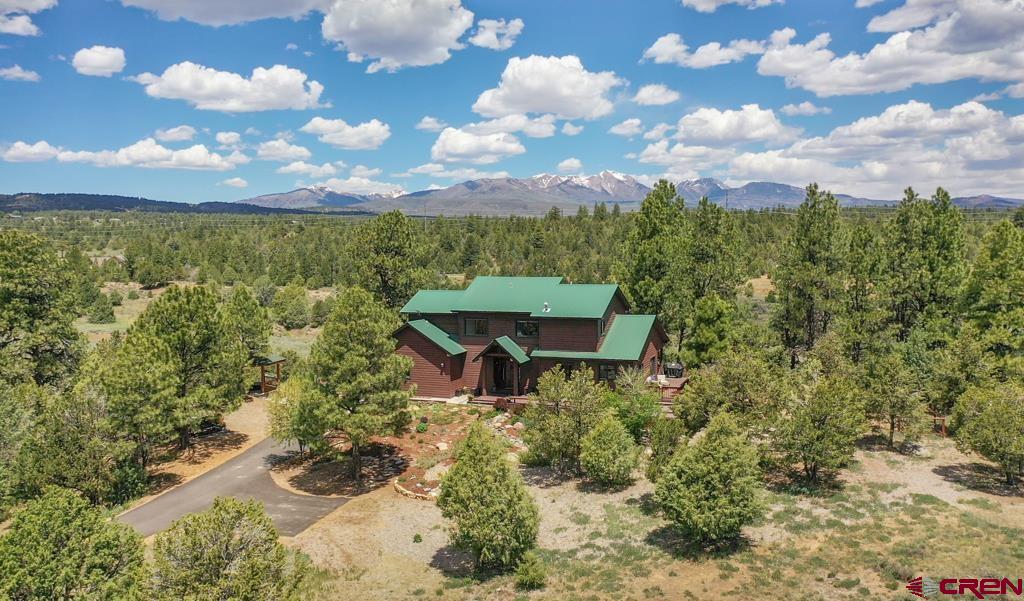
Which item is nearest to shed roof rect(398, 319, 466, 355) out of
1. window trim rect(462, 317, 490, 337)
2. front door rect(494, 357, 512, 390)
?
window trim rect(462, 317, 490, 337)

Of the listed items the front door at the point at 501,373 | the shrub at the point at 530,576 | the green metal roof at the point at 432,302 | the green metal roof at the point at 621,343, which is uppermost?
the green metal roof at the point at 432,302

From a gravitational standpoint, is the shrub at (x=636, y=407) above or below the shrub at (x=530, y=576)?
above

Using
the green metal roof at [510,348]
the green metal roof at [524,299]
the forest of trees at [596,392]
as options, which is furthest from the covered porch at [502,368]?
the forest of trees at [596,392]

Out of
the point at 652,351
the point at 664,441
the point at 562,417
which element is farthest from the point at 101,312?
the point at 664,441

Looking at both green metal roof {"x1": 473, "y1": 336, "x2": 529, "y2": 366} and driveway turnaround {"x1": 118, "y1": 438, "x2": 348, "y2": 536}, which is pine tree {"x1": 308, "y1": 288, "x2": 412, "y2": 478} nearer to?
driveway turnaround {"x1": 118, "y1": 438, "x2": 348, "y2": 536}

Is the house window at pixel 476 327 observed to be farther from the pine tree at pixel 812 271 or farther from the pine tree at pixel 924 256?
the pine tree at pixel 924 256

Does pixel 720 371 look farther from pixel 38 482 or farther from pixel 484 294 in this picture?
pixel 38 482
